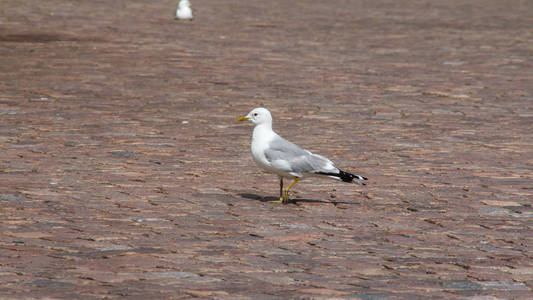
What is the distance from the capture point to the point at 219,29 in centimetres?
2366

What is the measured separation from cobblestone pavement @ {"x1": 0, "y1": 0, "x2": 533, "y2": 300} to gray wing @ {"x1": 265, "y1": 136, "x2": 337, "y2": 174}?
333mm

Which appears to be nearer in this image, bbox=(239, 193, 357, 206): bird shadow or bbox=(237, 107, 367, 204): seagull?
bbox=(237, 107, 367, 204): seagull

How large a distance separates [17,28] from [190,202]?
50.2 feet

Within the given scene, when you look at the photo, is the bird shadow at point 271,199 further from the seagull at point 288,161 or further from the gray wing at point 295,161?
the gray wing at point 295,161

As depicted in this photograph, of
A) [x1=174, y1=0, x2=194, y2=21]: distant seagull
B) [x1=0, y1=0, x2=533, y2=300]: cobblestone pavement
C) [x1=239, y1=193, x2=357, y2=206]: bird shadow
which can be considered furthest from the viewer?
[x1=174, y1=0, x2=194, y2=21]: distant seagull

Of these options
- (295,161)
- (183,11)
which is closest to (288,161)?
(295,161)

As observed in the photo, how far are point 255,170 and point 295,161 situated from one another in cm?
166

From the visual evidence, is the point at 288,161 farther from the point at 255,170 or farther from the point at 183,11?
the point at 183,11

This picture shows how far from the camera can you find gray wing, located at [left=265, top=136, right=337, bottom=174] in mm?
7844

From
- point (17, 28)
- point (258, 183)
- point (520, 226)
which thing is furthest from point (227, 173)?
point (17, 28)

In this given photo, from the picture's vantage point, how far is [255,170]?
9492mm

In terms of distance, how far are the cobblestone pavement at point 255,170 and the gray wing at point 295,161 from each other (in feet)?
1.09

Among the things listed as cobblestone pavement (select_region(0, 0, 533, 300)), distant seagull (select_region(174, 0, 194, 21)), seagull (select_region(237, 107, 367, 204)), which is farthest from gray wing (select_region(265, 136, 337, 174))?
distant seagull (select_region(174, 0, 194, 21))

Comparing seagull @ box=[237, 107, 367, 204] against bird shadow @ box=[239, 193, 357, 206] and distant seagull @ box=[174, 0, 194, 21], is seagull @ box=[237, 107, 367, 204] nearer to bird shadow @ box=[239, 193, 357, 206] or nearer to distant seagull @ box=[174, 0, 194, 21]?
bird shadow @ box=[239, 193, 357, 206]
